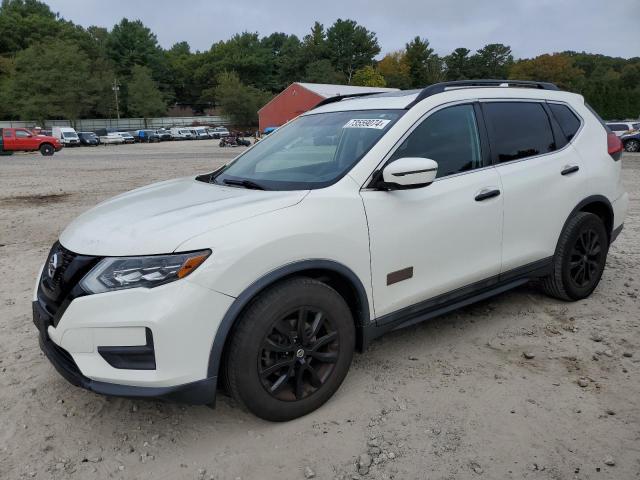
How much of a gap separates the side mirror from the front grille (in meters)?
1.59

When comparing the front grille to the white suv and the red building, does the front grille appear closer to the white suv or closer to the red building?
the white suv

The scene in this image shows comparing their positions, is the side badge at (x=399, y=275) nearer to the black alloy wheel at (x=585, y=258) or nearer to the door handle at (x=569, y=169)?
the door handle at (x=569, y=169)

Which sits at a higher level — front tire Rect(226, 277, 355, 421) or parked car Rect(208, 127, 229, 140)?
parked car Rect(208, 127, 229, 140)

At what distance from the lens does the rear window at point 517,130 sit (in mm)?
3822

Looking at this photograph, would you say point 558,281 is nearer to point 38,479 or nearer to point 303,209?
point 303,209

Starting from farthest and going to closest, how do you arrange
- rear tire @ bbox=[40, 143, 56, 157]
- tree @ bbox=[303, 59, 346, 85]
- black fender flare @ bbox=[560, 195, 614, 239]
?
tree @ bbox=[303, 59, 346, 85] < rear tire @ bbox=[40, 143, 56, 157] < black fender flare @ bbox=[560, 195, 614, 239]

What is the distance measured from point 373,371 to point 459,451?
917 millimetres

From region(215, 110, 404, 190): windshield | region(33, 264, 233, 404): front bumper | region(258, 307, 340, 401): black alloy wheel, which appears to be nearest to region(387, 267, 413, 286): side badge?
region(258, 307, 340, 401): black alloy wheel

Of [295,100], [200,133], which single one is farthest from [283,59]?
[295,100]

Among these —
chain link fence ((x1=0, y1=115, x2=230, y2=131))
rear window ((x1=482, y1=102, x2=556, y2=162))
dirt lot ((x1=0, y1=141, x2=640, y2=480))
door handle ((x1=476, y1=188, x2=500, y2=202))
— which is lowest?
dirt lot ((x1=0, y1=141, x2=640, y2=480))

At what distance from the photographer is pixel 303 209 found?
283cm

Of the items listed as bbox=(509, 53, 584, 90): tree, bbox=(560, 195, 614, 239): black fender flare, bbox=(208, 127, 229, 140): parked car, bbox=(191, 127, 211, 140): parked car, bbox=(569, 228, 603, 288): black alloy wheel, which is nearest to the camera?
bbox=(560, 195, 614, 239): black fender flare

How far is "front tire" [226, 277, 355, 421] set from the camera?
264 centimetres

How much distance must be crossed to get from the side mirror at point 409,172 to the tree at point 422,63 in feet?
357
